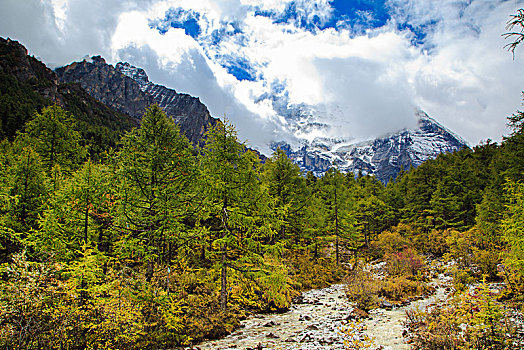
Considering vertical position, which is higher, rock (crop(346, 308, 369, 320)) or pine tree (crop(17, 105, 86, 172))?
pine tree (crop(17, 105, 86, 172))

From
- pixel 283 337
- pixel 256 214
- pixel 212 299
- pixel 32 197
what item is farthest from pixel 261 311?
pixel 32 197

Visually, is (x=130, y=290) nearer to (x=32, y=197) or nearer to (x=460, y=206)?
(x=32, y=197)

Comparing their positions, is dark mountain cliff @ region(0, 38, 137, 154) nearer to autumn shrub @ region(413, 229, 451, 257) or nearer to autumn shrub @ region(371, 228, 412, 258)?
autumn shrub @ region(371, 228, 412, 258)

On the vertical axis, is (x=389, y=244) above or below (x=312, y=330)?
above

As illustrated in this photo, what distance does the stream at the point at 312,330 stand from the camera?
30.6ft

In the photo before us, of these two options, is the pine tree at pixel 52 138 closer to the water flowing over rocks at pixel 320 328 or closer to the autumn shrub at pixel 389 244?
the water flowing over rocks at pixel 320 328

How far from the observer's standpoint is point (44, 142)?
62.2ft

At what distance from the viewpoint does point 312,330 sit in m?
11.2

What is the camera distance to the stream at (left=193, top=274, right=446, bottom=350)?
9.34 meters

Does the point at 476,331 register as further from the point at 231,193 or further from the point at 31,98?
the point at 31,98

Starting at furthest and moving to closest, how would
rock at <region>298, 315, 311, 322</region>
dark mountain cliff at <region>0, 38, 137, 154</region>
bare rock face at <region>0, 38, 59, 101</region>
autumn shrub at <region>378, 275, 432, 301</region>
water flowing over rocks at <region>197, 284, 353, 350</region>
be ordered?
bare rock face at <region>0, 38, 59, 101</region>, dark mountain cliff at <region>0, 38, 137, 154</region>, autumn shrub at <region>378, 275, 432, 301</region>, rock at <region>298, 315, 311, 322</region>, water flowing over rocks at <region>197, 284, 353, 350</region>

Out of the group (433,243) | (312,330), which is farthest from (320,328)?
(433,243)

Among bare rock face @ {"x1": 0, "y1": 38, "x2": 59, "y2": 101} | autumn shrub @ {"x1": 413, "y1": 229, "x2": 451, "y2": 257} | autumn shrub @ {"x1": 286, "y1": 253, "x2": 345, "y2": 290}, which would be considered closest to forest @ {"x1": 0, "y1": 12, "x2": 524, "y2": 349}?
autumn shrub @ {"x1": 286, "y1": 253, "x2": 345, "y2": 290}

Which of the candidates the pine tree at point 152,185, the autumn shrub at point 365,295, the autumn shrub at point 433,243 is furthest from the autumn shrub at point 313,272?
the pine tree at point 152,185
